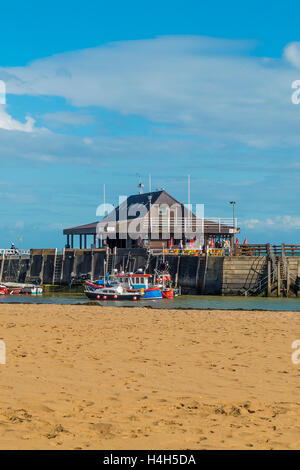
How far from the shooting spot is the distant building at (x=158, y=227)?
69875mm

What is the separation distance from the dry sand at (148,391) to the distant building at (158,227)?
51.2 m

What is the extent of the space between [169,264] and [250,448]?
55.4 m

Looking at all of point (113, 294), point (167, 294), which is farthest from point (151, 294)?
point (113, 294)

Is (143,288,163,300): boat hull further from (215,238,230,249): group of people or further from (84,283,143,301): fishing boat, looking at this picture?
(215,238,230,249): group of people

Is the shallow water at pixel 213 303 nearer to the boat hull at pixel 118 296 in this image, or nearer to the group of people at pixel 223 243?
the boat hull at pixel 118 296

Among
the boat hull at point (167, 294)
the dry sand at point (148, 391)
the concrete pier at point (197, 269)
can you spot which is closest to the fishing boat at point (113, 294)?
the boat hull at point (167, 294)

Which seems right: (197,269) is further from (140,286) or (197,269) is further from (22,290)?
(22,290)

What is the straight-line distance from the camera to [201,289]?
59000mm

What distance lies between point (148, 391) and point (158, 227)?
5916 centimetres

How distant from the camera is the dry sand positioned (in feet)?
26.3

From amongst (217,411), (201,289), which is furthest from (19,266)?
(217,411)

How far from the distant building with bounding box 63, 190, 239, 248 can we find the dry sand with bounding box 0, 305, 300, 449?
2014 inches

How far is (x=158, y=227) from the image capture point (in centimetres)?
6981
